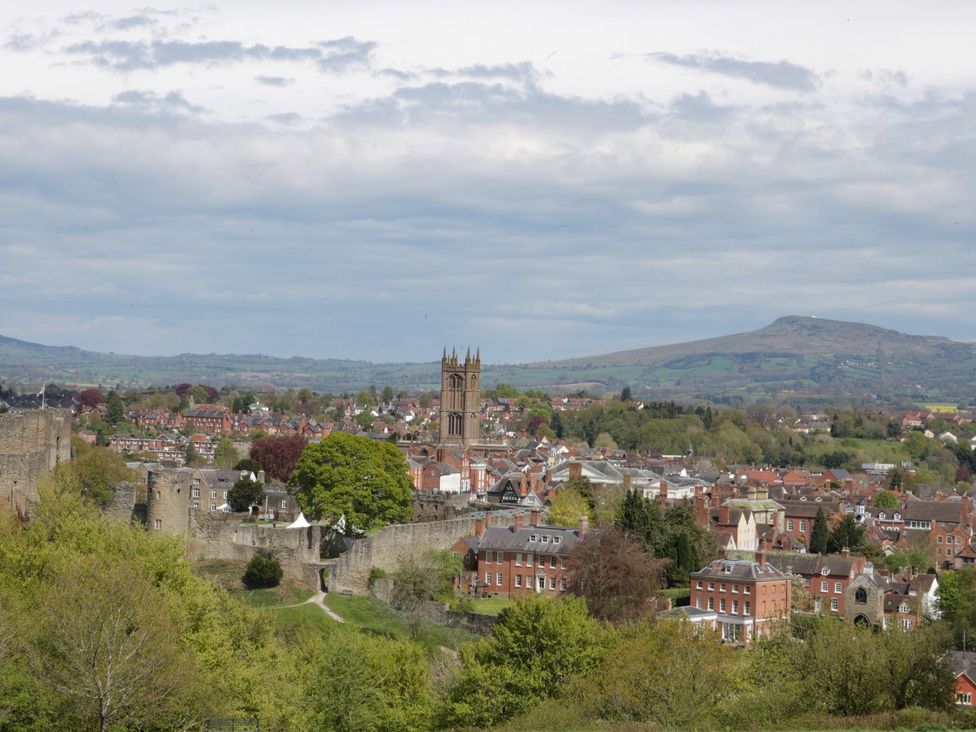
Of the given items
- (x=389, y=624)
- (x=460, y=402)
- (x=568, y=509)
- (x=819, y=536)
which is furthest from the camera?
(x=460, y=402)

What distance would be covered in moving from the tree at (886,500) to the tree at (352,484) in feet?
121

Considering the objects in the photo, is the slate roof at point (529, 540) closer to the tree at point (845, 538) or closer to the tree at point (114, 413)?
Result: the tree at point (845, 538)

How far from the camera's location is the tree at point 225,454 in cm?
9812

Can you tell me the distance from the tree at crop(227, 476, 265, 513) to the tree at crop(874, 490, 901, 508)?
3796 cm

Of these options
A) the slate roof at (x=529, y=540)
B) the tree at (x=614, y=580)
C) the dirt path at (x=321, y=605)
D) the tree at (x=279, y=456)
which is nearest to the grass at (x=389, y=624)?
the dirt path at (x=321, y=605)

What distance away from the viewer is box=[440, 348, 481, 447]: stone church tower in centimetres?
11556

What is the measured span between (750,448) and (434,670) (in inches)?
3949

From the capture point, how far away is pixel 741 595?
5341 centimetres

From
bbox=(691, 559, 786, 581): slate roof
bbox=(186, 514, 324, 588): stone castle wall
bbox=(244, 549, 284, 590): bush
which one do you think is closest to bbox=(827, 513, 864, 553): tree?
bbox=(691, 559, 786, 581): slate roof

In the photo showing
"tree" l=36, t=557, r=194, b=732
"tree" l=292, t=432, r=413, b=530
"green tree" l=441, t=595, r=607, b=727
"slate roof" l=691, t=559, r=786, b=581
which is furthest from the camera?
"tree" l=292, t=432, r=413, b=530

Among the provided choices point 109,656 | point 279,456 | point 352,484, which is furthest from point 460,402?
point 109,656

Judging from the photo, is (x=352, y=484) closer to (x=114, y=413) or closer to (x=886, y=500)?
(x=886, y=500)

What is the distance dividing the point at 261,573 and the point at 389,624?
15.1ft

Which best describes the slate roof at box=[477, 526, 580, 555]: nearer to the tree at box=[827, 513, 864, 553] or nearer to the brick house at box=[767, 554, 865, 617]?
the brick house at box=[767, 554, 865, 617]
